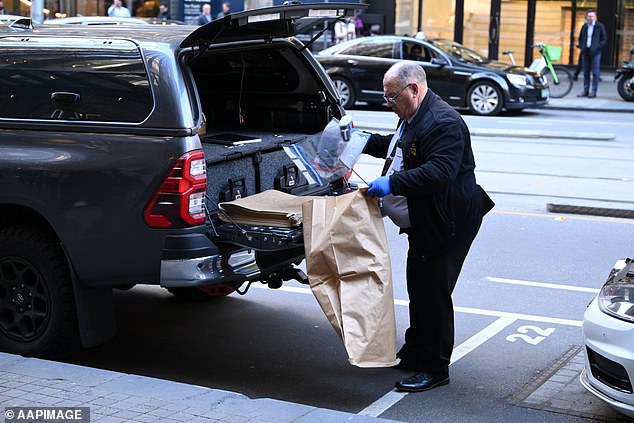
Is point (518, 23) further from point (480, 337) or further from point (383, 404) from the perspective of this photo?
point (383, 404)

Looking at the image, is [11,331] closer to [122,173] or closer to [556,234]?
[122,173]

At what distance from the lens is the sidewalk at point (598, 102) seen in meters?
22.7

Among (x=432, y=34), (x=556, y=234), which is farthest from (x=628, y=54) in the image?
(x=556, y=234)

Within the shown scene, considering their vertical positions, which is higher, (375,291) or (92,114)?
(92,114)

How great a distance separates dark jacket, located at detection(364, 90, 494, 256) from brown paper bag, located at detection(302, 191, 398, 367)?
278 millimetres

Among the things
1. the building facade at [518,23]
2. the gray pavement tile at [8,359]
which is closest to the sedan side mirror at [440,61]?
the building facade at [518,23]

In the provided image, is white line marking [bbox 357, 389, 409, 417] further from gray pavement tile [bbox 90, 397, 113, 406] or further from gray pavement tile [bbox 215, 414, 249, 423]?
gray pavement tile [bbox 90, 397, 113, 406]

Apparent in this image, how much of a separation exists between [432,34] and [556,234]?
2151cm

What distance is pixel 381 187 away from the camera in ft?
18.2

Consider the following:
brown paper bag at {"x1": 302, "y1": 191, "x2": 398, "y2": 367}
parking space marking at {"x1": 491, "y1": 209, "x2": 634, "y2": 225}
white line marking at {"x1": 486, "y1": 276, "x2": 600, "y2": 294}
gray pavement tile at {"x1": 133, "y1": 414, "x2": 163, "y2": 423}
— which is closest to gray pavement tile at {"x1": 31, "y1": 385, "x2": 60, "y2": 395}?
gray pavement tile at {"x1": 133, "y1": 414, "x2": 163, "y2": 423}

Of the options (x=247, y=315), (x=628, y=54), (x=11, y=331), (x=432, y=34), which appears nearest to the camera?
(x=11, y=331)

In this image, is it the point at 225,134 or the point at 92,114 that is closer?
the point at 92,114

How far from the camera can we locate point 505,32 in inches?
1167

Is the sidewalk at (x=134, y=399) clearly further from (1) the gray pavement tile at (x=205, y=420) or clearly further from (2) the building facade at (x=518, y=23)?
(2) the building facade at (x=518, y=23)
